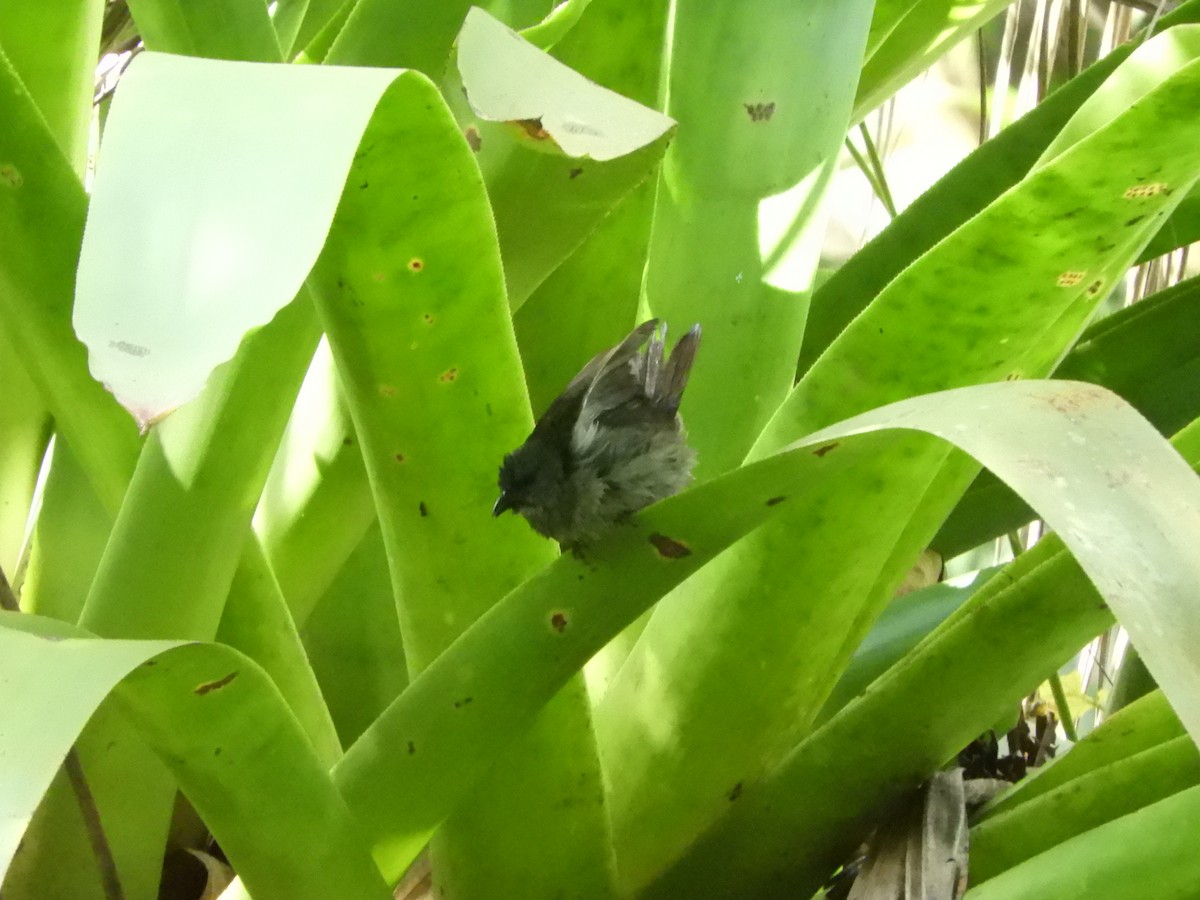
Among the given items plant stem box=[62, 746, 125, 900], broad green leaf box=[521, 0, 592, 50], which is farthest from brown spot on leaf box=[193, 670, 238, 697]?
broad green leaf box=[521, 0, 592, 50]

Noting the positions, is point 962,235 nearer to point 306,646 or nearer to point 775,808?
point 775,808

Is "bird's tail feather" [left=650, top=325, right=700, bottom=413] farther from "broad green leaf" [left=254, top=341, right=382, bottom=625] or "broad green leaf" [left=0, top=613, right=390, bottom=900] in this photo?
"broad green leaf" [left=0, top=613, right=390, bottom=900]

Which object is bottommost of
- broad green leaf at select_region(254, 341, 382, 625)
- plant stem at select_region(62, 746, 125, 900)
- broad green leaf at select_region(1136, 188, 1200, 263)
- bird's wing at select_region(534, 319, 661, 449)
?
plant stem at select_region(62, 746, 125, 900)

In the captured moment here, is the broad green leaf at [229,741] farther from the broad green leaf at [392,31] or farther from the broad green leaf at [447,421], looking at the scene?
the broad green leaf at [392,31]

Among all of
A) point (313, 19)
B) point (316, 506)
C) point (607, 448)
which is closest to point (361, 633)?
point (316, 506)

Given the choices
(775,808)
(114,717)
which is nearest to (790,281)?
(775,808)

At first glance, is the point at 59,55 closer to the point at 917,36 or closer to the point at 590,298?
the point at 590,298
